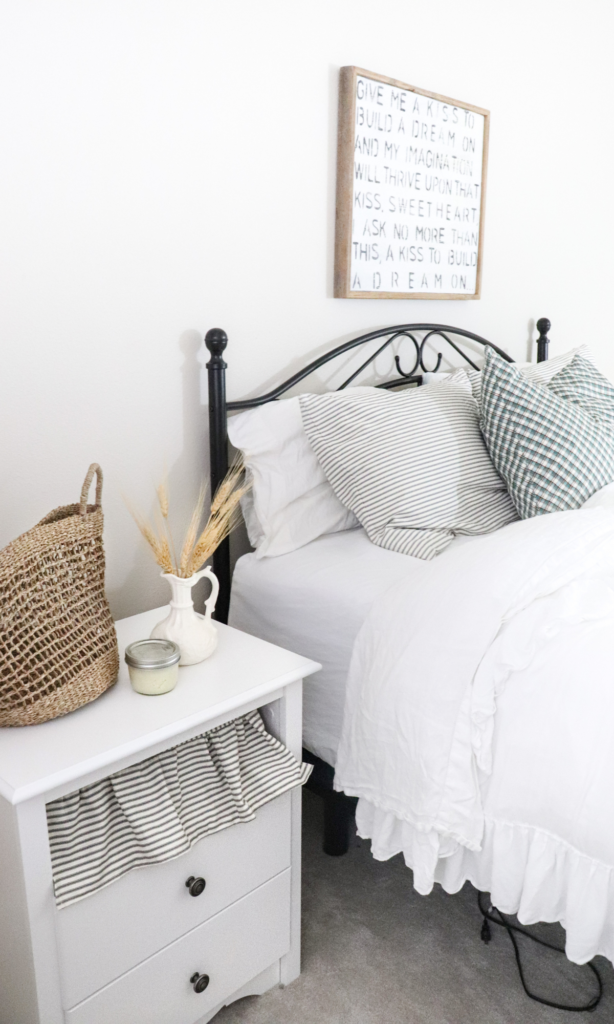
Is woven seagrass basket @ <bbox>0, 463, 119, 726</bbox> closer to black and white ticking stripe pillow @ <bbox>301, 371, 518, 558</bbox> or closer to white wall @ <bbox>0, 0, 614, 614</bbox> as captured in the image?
white wall @ <bbox>0, 0, 614, 614</bbox>

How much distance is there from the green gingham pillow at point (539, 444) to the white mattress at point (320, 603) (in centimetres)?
23

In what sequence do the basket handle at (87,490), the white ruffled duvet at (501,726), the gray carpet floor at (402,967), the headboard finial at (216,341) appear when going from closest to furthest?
the white ruffled duvet at (501,726), the basket handle at (87,490), the gray carpet floor at (402,967), the headboard finial at (216,341)

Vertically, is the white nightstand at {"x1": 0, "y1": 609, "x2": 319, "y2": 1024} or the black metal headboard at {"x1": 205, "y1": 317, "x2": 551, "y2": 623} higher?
the black metal headboard at {"x1": 205, "y1": 317, "x2": 551, "y2": 623}

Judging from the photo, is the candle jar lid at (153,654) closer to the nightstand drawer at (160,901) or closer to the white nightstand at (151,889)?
the white nightstand at (151,889)

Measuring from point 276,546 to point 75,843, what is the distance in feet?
2.67

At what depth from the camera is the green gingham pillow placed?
1814 mm

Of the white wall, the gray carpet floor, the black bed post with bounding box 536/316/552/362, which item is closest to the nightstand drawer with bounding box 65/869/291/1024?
the gray carpet floor

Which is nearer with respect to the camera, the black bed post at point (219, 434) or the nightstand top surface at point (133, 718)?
the nightstand top surface at point (133, 718)

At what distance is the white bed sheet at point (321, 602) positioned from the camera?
156 centimetres

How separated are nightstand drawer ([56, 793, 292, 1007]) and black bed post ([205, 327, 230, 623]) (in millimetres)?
626

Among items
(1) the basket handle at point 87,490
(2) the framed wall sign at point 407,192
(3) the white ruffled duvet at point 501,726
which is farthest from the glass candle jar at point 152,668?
(2) the framed wall sign at point 407,192

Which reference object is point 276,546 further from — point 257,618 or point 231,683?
point 231,683

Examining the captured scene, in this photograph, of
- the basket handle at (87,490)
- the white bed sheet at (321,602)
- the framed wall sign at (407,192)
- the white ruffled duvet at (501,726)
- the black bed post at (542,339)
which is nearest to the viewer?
the white ruffled duvet at (501,726)

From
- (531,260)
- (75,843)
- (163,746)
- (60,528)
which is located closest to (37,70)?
(60,528)
